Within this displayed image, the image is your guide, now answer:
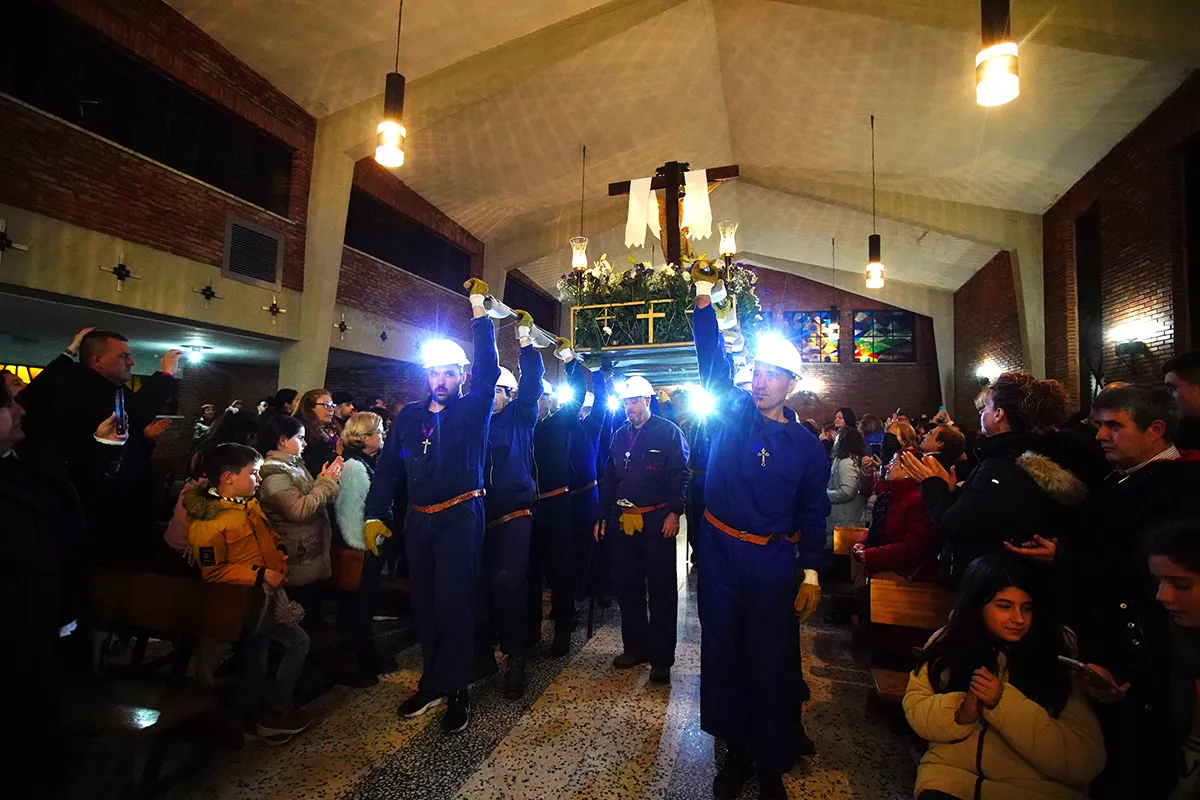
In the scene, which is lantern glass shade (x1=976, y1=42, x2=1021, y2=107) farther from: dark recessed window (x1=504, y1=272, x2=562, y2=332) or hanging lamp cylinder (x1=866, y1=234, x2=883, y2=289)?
dark recessed window (x1=504, y1=272, x2=562, y2=332)

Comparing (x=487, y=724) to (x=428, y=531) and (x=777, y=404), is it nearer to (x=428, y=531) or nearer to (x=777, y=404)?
(x=428, y=531)

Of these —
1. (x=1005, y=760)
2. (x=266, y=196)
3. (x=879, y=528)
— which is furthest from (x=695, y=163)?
(x=1005, y=760)

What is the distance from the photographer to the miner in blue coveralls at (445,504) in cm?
318

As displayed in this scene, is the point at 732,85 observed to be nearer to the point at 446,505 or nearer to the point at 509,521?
the point at 509,521

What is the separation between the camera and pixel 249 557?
2844mm

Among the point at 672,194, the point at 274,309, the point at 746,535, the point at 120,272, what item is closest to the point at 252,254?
the point at 274,309

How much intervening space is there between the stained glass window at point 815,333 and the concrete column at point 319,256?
13076mm

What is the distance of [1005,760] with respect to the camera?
203 centimetres

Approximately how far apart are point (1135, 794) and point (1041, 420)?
1335mm

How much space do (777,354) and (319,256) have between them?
7.77m

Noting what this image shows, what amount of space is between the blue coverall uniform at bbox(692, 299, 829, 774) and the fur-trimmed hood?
2.65 ft

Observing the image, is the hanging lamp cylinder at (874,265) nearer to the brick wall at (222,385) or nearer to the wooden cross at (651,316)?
the wooden cross at (651,316)

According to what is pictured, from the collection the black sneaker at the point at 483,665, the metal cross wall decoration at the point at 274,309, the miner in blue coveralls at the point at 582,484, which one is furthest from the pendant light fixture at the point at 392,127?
the black sneaker at the point at 483,665

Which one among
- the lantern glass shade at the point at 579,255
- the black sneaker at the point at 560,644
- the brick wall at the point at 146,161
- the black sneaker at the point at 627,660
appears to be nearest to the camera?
the black sneaker at the point at 627,660
